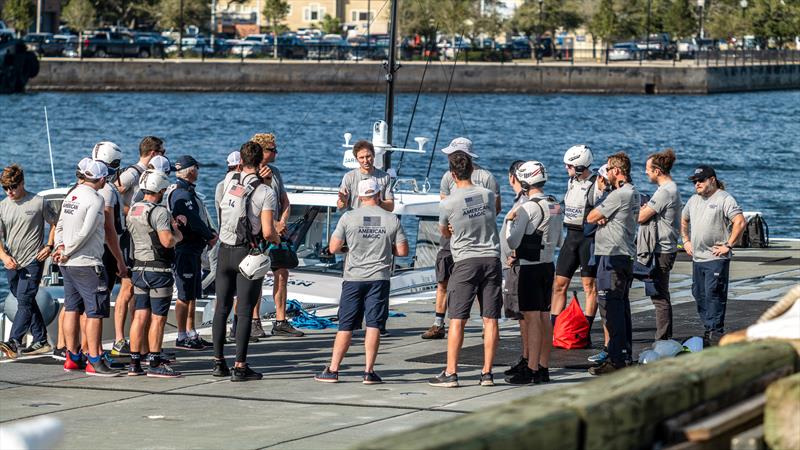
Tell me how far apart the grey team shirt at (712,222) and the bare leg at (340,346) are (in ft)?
11.2

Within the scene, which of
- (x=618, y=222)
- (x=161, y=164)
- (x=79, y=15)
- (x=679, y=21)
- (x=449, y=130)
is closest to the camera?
(x=618, y=222)

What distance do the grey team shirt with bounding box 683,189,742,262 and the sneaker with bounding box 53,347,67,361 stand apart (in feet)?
18.6

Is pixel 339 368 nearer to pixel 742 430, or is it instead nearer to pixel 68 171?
pixel 742 430

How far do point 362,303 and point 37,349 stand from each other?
11.5 ft

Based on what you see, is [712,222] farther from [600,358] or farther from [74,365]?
[74,365]

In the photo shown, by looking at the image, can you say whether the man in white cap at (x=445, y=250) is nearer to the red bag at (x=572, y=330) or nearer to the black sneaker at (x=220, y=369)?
the red bag at (x=572, y=330)

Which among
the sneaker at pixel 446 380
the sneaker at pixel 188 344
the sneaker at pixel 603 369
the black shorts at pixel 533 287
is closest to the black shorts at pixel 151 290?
the sneaker at pixel 188 344

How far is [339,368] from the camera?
40.2ft

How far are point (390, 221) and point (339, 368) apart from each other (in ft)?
4.89

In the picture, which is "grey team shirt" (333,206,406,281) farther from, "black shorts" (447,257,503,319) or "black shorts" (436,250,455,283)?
"black shorts" (436,250,455,283)

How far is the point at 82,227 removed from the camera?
1170 centimetres

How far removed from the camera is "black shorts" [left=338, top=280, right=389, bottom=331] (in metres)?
11.6

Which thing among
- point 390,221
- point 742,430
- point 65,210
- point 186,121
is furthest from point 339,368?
point 186,121

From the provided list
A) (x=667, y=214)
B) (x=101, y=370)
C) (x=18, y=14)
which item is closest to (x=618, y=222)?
(x=667, y=214)
